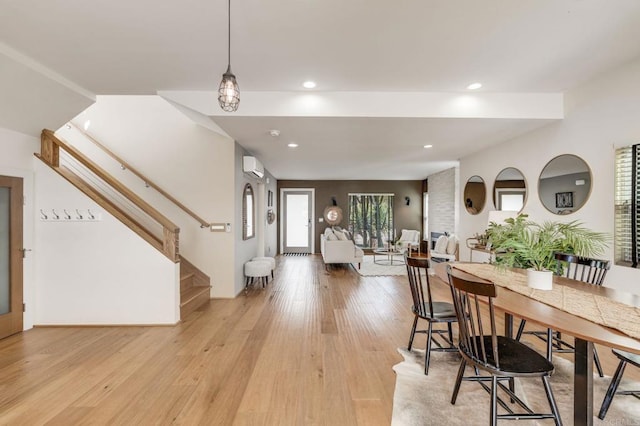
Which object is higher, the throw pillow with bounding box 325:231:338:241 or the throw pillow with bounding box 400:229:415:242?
the throw pillow with bounding box 325:231:338:241

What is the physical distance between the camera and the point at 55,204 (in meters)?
3.47

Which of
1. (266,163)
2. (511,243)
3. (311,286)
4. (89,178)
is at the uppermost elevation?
(266,163)

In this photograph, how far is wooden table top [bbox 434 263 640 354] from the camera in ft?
4.22

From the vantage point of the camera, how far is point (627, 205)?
9.40ft

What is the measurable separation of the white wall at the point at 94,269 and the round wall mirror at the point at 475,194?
5195 millimetres

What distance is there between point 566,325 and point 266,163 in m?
6.14

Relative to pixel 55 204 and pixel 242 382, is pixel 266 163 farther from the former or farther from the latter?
pixel 242 382

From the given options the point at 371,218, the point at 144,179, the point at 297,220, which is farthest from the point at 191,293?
the point at 371,218

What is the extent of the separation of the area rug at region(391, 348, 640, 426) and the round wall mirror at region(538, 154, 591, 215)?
2.00m

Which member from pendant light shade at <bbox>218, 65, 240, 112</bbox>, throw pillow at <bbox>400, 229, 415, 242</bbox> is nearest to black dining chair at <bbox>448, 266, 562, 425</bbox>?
pendant light shade at <bbox>218, 65, 240, 112</bbox>

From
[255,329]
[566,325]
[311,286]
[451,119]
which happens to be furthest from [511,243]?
[311,286]

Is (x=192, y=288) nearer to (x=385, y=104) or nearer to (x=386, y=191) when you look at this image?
(x=385, y=104)

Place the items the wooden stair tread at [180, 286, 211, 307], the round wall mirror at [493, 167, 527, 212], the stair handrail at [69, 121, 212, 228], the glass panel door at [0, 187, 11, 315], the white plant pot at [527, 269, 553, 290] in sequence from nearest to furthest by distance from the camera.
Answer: the white plant pot at [527, 269, 553, 290] < the glass panel door at [0, 187, 11, 315] < the wooden stair tread at [180, 286, 211, 307] < the round wall mirror at [493, 167, 527, 212] < the stair handrail at [69, 121, 212, 228]

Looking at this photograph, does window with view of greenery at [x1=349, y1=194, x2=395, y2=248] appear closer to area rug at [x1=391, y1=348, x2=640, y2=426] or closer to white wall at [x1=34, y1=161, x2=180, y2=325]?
white wall at [x1=34, y1=161, x2=180, y2=325]
